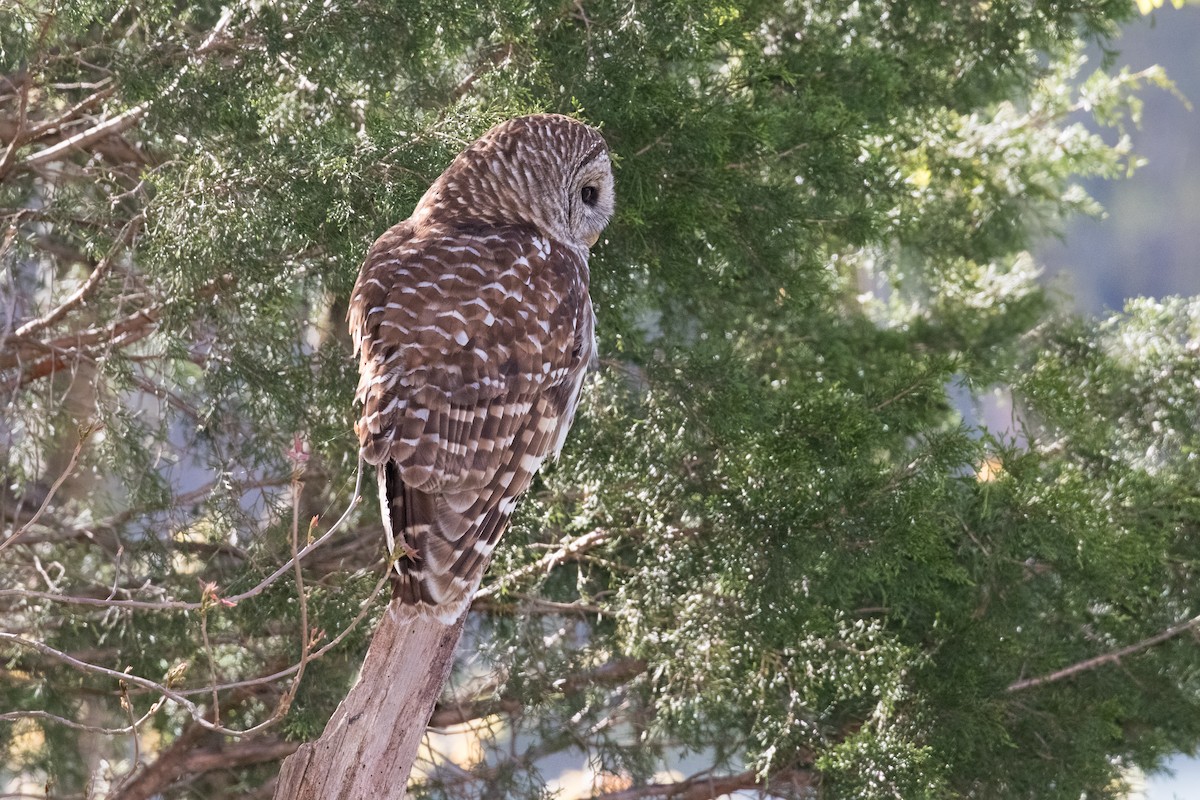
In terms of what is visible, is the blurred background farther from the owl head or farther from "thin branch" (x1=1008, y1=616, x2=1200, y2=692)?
the owl head

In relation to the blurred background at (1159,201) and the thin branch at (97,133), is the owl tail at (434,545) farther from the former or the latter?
the blurred background at (1159,201)

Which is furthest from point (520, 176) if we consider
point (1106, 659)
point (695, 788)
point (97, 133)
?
point (1106, 659)

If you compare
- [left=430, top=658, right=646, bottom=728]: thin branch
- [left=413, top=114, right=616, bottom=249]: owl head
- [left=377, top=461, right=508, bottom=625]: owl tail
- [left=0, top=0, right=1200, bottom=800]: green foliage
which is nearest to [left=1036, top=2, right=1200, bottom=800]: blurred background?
[left=0, top=0, right=1200, bottom=800]: green foliage

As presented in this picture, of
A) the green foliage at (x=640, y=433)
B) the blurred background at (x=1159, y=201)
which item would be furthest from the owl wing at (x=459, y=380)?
the blurred background at (x=1159, y=201)

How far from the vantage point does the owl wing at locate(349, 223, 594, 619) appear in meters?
2.08

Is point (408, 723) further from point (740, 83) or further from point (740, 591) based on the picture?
point (740, 83)

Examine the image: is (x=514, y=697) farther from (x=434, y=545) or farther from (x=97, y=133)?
(x=97, y=133)

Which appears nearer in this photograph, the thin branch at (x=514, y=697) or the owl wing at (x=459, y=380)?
the owl wing at (x=459, y=380)

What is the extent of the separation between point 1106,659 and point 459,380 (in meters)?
2.41

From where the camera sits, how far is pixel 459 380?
2.22 m

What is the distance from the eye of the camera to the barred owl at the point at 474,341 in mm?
2086

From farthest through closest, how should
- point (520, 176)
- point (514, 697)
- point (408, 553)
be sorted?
point (514, 697) → point (520, 176) → point (408, 553)

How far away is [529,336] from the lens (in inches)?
91.7

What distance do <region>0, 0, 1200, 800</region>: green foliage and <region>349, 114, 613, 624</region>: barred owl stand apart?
11.9 inches
